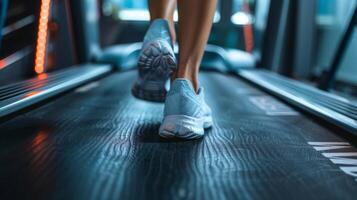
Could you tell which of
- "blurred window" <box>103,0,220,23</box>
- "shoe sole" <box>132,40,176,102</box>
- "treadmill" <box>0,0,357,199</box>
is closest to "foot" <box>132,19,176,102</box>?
"shoe sole" <box>132,40,176,102</box>

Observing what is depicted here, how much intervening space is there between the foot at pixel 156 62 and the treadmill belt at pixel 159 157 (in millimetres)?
107

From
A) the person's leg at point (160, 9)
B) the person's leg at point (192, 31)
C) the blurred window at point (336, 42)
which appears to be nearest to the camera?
the person's leg at point (192, 31)

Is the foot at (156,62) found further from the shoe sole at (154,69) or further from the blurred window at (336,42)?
the blurred window at (336,42)

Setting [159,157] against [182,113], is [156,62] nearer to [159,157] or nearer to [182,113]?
[182,113]

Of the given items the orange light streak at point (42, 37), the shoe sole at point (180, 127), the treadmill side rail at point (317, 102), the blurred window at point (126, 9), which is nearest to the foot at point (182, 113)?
the shoe sole at point (180, 127)

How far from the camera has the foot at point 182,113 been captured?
1.07m

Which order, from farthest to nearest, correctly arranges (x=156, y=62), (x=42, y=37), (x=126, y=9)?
(x=126, y=9) < (x=42, y=37) < (x=156, y=62)

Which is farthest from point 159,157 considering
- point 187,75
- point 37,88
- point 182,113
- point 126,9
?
point 126,9

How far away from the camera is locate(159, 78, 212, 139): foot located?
1.07 metres

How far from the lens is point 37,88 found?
5.56ft

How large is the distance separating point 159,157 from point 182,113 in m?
0.17

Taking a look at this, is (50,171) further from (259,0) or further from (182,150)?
(259,0)

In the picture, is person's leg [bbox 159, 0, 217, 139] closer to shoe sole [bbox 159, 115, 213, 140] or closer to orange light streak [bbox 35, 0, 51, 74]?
shoe sole [bbox 159, 115, 213, 140]

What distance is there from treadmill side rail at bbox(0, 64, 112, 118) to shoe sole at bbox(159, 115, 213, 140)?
59cm
